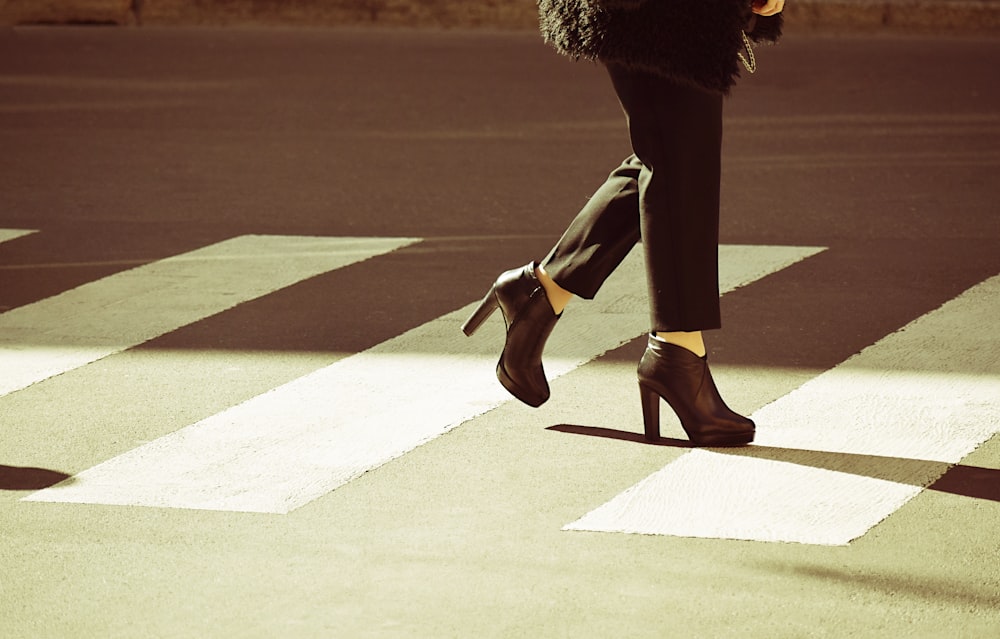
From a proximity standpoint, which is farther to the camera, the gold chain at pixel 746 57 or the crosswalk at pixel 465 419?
the gold chain at pixel 746 57

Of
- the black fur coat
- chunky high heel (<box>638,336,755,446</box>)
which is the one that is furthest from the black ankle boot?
the black fur coat

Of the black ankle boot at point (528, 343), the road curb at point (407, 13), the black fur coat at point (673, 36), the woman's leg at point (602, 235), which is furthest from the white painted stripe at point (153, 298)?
the road curb at point (407, 13)

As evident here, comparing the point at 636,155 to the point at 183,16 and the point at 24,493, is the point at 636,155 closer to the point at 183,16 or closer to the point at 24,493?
the point at 24,493

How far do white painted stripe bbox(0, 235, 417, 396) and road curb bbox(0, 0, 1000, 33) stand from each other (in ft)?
25.2

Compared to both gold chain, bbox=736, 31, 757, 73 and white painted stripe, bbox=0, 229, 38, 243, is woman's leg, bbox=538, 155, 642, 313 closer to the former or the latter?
gold chain, bbox=736, 31, 757, 73

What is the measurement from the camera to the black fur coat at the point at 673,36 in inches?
169

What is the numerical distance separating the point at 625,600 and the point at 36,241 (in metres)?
4.54

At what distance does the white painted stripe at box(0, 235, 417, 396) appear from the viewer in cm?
555

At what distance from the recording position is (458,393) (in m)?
4.95

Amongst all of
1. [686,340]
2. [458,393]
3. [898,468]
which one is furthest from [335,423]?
[898,468]

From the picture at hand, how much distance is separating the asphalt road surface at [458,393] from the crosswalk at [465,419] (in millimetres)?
14

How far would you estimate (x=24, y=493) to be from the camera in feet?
13.5

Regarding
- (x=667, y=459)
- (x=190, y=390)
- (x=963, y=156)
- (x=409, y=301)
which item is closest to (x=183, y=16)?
(x=963, y=156)

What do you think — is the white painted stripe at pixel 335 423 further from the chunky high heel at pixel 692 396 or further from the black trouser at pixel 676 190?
the black trouser at pixel 676 190
